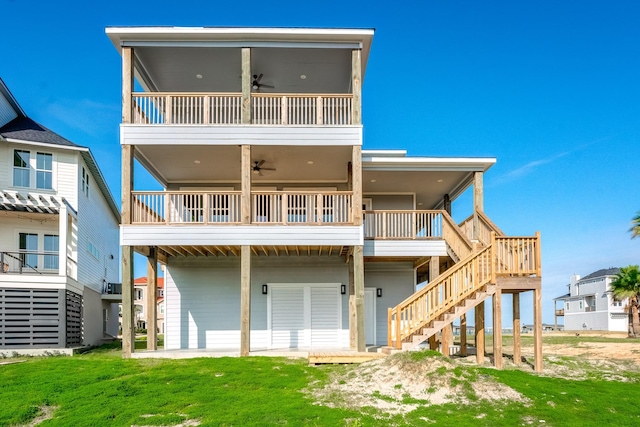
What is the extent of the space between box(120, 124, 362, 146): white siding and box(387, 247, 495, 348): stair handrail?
14.8 ft

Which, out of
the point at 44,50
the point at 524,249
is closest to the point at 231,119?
the point at 524,249

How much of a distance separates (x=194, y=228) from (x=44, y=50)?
84.2ft

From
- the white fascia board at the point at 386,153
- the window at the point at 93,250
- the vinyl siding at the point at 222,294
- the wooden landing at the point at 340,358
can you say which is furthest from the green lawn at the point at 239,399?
Result: the window at the point at 93,250

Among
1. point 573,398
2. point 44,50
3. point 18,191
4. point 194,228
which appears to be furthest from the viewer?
point 44,50

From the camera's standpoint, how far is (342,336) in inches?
722

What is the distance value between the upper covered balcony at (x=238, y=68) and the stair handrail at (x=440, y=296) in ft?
16.5

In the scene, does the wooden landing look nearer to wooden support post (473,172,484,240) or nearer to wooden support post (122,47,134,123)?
wooden support post (473,172,484,240)

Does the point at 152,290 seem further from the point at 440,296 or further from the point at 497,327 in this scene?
the point at 497,327

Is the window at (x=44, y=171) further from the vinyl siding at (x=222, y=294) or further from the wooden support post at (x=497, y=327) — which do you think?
the wooden support post at (x=497, y=327)

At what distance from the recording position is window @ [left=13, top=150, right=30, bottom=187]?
20.0m

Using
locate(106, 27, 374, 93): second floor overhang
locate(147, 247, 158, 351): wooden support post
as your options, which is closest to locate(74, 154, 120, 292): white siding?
locate(147, 247, 158, 351): wooden support post

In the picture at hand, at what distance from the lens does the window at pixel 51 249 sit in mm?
21000

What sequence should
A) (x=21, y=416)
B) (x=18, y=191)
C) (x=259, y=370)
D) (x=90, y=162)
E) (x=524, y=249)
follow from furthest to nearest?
(x=90, y=162) < (x=18, y=191) < (x=524, y=249) < (x=259, y=370) < (x=21, y=416)

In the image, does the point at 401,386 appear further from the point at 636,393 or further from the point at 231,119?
the point at 231,119
